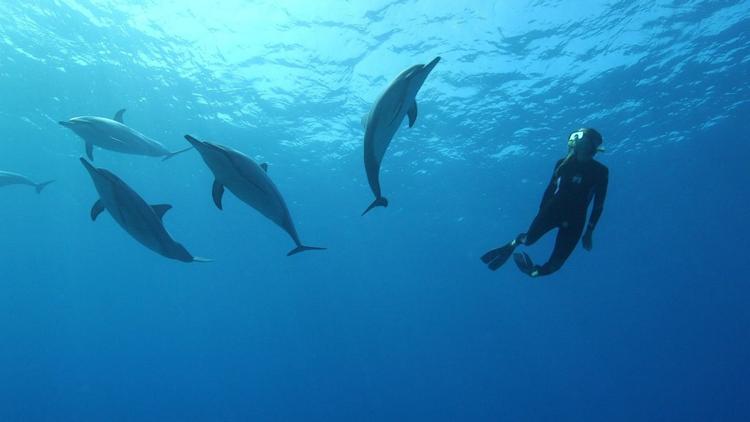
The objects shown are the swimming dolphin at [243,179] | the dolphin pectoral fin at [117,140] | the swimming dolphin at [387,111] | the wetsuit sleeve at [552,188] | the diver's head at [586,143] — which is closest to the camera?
Answer: the swimming dolphin at [387,111]

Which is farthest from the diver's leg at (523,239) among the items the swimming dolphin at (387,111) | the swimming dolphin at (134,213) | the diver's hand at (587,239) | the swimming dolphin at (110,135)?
the swimming dolphin at (110,135)

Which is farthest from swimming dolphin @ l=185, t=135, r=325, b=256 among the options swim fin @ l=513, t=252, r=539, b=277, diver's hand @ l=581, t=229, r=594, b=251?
diver's hand @ l=581, t=229, r=594, b=251

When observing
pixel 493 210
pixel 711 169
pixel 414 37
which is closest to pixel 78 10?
Result: pixel 414 37

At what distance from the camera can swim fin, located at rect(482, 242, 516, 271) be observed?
557cm

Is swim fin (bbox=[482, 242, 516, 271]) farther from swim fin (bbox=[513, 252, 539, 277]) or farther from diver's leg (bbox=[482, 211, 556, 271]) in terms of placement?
swim fin (bbox=[513, 252, 539, 277])

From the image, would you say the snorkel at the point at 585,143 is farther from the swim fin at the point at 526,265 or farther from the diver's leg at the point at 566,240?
the swim fin at the point at 526,265

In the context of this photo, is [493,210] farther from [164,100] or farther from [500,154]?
[164,100]

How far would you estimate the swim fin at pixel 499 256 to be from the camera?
5566mm

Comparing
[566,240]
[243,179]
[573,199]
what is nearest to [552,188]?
[573,199]

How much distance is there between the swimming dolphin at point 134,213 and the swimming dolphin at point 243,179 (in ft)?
1.83

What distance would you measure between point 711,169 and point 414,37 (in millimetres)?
27985

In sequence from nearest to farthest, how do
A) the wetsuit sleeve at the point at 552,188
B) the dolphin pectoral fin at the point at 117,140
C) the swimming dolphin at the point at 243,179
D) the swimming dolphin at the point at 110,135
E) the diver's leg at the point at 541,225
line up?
the swimming dolphin at the point at 243,179, the diver's leg at the point at 541,225, the wetsuit sleeve at the point at 552,188, the swimming dolphin at the point at 110,135, the dolphin pectoral fin at the point at 117,140

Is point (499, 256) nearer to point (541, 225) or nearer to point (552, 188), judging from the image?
point (541, 225)

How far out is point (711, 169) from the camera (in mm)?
32250
